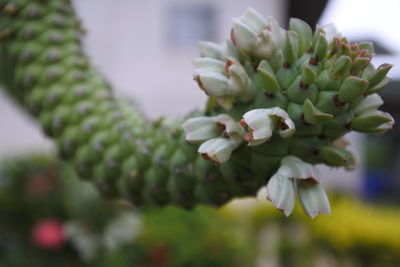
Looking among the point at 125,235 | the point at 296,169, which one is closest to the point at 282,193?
the point at 296,169

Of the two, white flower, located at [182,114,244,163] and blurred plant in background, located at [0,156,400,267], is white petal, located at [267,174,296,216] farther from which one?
blurred plant in background, located at [0,156,400,267]

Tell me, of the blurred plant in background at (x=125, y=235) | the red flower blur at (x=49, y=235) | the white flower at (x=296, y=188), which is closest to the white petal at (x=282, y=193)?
the white flower at (x=296, y=188)

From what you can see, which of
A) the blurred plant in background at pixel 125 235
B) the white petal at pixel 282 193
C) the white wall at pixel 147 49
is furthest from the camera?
the white wall at pixel 147 49

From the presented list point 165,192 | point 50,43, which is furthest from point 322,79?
point 50,43

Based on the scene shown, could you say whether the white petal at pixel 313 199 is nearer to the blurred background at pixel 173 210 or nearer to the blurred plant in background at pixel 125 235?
the blurred background at pixel 173 210

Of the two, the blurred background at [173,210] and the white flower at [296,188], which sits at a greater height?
the white flower at [296,188]

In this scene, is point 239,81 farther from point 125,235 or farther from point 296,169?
point 125,235

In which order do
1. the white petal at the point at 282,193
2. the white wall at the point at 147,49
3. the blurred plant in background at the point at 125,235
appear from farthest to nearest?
the white wall at the point at 147,49 < the blurred plant in background at the point at 125,235 < the white petal at the point at 282,193

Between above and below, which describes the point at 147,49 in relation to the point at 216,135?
below
